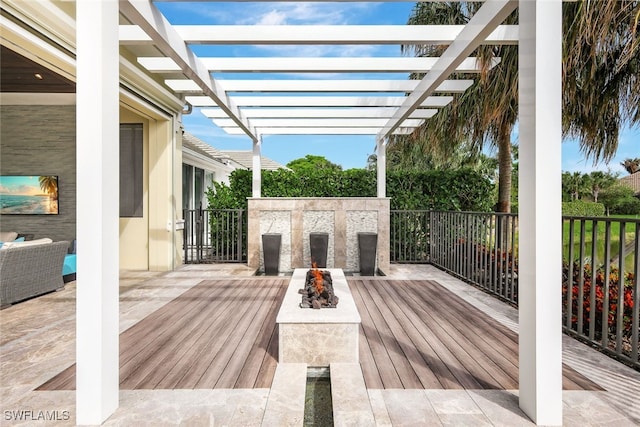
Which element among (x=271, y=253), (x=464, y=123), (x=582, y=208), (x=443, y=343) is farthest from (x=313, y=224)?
(x=582, y=208)

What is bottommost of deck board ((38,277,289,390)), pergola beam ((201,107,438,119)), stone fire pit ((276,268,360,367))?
deck board ((38,277,289,390))

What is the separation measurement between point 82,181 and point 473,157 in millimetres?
7473

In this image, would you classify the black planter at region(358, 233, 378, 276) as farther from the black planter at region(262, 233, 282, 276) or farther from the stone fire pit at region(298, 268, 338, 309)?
the stone fire pit at region(298, 268, 338, 309)

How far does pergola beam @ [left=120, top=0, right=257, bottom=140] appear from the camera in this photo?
7.86 feet

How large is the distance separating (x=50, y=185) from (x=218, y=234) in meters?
3.42

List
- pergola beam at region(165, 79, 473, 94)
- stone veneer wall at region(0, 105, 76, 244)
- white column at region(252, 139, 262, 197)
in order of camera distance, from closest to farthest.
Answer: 1. pergola beam at region(165, 79, 473, 94)
2. stone veneer wall at region(0, 105, 76, 244)
3. white column at region(252, 139, 262, 197)

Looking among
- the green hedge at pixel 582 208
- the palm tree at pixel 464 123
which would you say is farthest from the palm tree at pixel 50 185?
the green hedge at pixel 582 208

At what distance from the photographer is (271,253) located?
6.34 meters

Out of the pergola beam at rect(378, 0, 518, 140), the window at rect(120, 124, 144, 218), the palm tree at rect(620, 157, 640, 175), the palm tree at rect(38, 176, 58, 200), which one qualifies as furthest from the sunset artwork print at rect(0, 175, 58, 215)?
the palm tree at rect(620, 157, 640, 175)

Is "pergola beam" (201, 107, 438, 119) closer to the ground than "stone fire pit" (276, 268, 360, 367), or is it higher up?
higher up

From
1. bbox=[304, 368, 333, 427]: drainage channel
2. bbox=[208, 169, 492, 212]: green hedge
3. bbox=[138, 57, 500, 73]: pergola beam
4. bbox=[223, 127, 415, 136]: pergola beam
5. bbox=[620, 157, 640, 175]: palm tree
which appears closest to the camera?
bbox=[304, 368, 333, 427]: drainage channel

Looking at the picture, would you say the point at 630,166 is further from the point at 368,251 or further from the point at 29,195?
the point at 29,195

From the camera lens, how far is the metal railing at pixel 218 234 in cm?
730

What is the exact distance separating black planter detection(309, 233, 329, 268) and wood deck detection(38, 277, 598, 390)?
6.12ft
